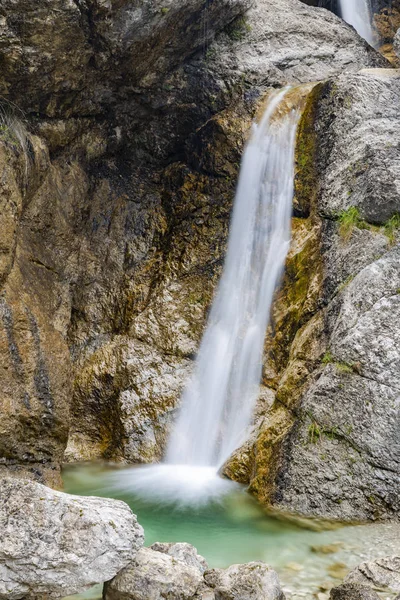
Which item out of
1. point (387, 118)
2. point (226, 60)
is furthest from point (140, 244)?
point (387, 118)

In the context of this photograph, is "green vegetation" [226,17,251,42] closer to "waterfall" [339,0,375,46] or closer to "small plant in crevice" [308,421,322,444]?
"waterfall" [339,0,375,46]

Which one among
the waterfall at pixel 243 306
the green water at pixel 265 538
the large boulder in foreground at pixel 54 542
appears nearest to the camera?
the large boulder in foreground at pixel 54 542

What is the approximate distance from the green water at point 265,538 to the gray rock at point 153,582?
0.78 m

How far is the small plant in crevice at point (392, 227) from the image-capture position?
630 centimetres

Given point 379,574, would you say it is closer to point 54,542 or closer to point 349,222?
point 54,542

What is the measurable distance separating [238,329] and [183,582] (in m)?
4.94

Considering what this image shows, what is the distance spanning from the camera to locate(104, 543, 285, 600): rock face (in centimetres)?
334

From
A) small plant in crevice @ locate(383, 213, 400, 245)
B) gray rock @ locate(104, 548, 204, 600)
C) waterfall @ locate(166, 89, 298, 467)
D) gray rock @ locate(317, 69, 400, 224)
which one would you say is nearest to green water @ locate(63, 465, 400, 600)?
gray rock @ locate(104, 548, 204, 600)

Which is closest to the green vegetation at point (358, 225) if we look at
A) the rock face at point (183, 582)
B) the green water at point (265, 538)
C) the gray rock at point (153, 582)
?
the green water at point (265, 538)

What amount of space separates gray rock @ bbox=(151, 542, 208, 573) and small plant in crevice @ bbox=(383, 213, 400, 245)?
4124 millimetres

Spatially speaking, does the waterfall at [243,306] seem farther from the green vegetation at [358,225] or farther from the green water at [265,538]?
the green water at [265,538]

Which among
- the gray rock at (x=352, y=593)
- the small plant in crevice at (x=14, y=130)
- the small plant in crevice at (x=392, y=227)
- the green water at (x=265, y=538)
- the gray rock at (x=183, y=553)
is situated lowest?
the green water at (x=265, y=538)

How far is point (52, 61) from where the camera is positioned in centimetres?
741

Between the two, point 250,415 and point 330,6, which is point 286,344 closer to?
point 250,415
